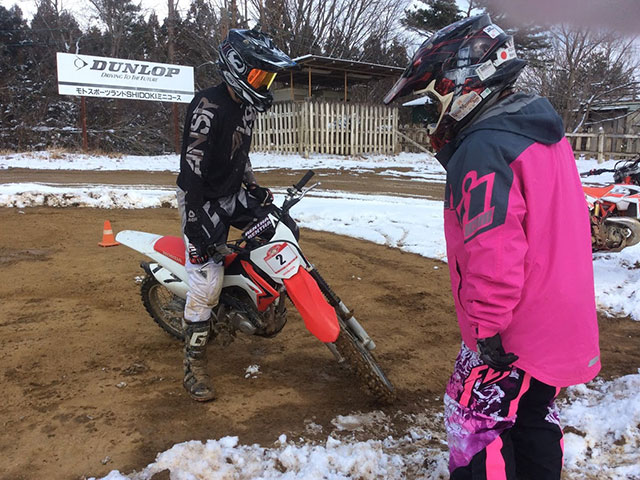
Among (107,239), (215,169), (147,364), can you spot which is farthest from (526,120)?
(107,239)

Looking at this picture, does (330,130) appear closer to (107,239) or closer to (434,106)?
(107,239)

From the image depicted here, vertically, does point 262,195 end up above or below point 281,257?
above

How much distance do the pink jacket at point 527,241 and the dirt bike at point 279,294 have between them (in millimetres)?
1257

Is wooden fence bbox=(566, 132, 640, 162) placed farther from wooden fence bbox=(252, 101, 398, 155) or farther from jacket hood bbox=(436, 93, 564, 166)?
jacket hood bbox=(436, 93, 564, 166)

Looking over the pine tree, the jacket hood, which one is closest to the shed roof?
the pine tree

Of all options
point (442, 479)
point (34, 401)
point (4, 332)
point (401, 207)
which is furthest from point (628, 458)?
point (401, 207)

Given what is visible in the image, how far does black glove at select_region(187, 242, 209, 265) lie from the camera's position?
10.4 ft

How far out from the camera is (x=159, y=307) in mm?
4285

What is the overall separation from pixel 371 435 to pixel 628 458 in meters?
1.39

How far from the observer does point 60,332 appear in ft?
13.8

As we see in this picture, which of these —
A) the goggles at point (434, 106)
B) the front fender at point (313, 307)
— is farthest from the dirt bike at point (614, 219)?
the goggles at point (434, 106)

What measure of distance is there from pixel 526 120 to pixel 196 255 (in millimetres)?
2168

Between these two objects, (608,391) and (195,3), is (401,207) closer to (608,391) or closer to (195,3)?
(608,391)

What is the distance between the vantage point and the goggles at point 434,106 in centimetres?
208
